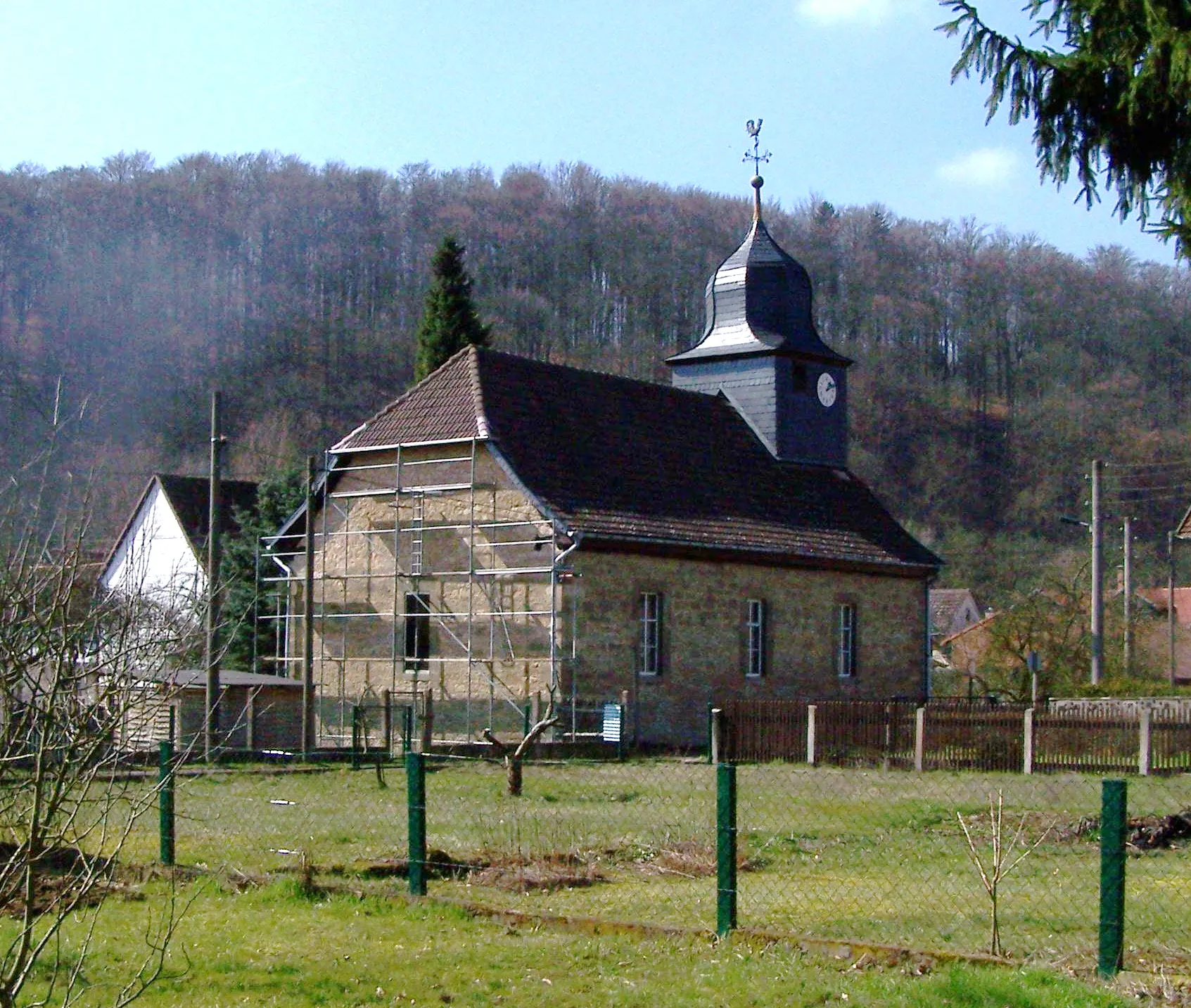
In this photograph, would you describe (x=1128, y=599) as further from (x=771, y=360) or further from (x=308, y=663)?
(x=308, y=663)

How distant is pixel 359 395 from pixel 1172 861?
6645 centimetres

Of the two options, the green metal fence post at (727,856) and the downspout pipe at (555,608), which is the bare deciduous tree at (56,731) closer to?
the green metal fence post at (727,856)

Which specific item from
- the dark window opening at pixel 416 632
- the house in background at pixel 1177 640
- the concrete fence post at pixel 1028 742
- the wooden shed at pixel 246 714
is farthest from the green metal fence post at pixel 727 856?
the house in background at pixel 1177 640

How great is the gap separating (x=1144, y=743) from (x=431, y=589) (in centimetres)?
1442

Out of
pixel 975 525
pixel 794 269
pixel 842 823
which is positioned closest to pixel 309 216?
pixel 975 525

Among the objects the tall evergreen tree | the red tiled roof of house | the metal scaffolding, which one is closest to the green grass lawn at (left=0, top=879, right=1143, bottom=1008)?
the metal scaffolding

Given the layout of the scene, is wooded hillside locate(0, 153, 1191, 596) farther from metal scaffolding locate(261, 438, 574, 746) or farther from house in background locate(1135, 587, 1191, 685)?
metal scaffolding locate(261, 438, 574, 746)

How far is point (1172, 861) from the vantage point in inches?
520

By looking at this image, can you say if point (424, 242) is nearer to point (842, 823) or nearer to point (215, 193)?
point (215, 193)

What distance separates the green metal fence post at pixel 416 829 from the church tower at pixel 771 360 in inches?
1099

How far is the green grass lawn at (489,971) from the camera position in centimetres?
756

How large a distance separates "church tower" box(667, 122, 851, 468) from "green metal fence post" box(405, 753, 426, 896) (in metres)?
27.9

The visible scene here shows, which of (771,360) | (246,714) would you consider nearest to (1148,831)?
(246,714)

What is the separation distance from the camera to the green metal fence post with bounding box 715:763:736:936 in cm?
887
